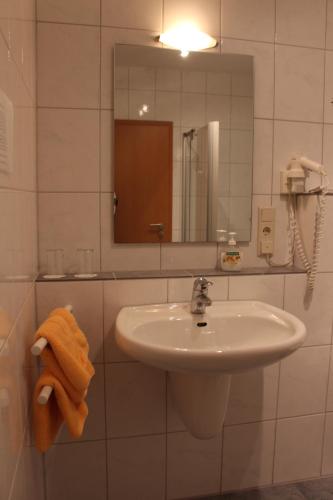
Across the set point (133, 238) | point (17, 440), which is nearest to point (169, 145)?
point (133, 238)

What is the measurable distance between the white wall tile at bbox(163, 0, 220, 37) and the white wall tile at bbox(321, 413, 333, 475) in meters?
1.70

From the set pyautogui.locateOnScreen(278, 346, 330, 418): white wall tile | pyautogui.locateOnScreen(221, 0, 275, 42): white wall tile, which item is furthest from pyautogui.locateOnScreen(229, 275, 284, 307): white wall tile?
pyautogui.locateOnScreen(221, 0, 275, 42): white wall tile

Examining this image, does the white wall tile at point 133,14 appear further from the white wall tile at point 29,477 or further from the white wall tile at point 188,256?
Result: the white wall tile at point 29,477

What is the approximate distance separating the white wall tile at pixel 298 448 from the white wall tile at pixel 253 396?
0.36 ft

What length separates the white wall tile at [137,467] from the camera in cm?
145

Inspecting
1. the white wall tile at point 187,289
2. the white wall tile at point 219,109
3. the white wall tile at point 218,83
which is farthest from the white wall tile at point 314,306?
the white wall tile at point 218,83

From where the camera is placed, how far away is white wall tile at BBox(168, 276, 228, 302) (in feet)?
4.60

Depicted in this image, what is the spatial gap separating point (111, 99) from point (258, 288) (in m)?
0.92

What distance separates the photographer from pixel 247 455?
1582 millimetres

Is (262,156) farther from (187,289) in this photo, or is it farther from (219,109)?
(187,289)

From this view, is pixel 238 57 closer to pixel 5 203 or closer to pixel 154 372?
pixel 5 203

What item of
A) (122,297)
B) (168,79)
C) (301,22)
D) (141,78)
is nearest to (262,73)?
(301,22)

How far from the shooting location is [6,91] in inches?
31.1

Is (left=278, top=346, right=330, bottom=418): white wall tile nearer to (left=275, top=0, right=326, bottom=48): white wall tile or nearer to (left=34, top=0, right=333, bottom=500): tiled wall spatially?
(left=34, top=0, right=333, bottom=500): tiled wall
